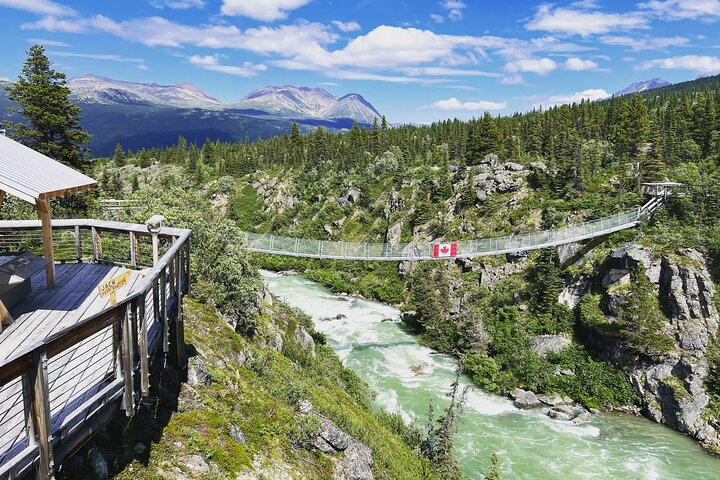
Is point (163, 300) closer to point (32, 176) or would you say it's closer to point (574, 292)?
point (32, 176)

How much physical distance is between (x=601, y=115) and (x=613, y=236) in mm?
44410

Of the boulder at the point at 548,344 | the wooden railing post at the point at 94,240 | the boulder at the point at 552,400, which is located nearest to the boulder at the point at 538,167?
the boulder at the point at 548,344

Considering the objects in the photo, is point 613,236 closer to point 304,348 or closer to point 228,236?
point 304,348

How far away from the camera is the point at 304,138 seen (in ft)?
292

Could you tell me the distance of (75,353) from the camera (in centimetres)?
533

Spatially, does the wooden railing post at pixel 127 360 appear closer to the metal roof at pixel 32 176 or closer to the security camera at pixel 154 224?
the metal roof at pixel 32 176

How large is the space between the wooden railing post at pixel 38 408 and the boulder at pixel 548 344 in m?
26.2

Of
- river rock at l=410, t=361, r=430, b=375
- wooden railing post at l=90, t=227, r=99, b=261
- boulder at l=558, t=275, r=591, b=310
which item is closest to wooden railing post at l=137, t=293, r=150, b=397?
wooden railing post at l=90, t=227, r=99, b=261

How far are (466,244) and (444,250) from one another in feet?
7.21

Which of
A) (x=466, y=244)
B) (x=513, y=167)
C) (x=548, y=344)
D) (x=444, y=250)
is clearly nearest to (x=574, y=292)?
(x=548, y=344)

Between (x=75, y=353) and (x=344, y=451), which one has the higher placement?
(x=75, y=353)

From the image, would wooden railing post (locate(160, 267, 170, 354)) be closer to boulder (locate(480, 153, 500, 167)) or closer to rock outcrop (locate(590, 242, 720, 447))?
rock outcrop (locate(590, 242, 720, 447))

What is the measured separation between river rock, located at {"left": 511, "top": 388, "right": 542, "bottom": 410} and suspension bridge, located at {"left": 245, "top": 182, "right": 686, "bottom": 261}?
7.72 meters

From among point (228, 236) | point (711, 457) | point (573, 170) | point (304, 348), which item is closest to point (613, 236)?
point (573, 170)
